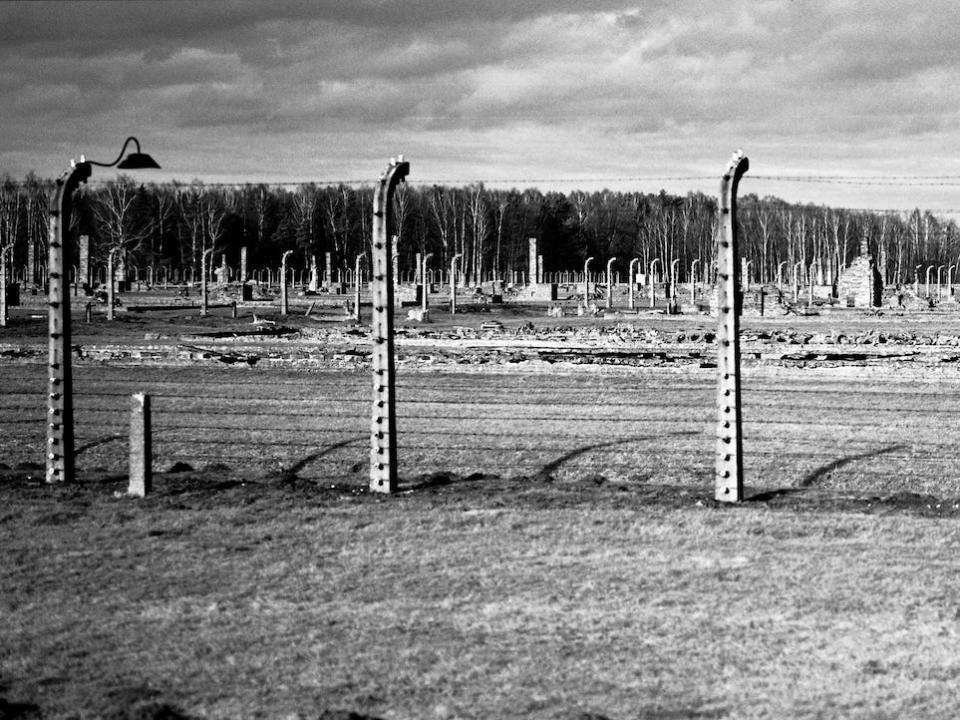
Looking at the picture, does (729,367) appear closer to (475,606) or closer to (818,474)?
(818,474)

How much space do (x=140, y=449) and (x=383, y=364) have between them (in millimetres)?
2042

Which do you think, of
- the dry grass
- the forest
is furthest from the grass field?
the forest

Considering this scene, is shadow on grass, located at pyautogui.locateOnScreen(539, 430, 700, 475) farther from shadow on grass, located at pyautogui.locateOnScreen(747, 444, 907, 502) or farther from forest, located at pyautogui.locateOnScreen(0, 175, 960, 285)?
forest, located at pyautogui.locateOnScreen(0, 175, 960, 285)

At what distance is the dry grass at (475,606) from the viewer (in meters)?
5.62

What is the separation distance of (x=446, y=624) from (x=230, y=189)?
403ft

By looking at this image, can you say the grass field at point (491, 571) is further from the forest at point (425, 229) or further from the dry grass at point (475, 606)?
the forest at point (425, 229)

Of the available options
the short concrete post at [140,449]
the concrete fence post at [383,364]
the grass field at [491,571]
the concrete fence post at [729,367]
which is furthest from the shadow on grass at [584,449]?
the short concrete post at [140,449]

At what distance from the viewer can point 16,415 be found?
1462 cm

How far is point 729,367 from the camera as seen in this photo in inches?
384

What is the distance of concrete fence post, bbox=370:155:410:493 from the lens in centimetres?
1017

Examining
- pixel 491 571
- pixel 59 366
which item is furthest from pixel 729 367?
pixel 59 366

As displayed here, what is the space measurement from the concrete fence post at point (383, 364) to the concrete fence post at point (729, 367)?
8.28ft

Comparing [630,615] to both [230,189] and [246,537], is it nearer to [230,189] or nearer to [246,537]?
[246,537]

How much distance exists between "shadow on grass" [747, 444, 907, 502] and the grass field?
39 mm
